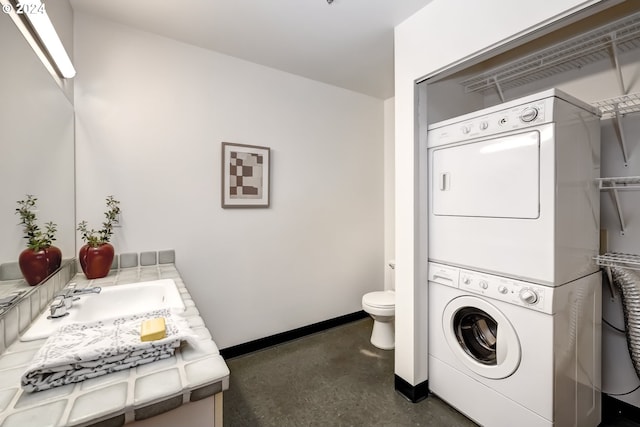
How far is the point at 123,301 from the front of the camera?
57.5 inches

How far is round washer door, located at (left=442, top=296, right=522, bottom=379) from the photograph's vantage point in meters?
1.47

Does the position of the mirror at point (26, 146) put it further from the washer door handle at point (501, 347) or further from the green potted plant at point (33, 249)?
the washer door handle at point (501, 347)

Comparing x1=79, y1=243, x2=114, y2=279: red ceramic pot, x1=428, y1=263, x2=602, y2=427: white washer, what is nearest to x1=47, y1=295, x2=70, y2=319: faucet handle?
x1=79, y1=243, x2=114, y2=279: red ceramic pot

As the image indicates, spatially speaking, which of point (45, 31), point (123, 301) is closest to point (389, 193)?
point (123, 301)

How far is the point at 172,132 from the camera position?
6.93 feet

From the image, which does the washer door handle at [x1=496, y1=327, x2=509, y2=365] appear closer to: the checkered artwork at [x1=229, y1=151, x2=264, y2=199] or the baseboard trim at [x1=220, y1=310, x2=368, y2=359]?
the baseboard trim at [x1=220, y1=310, x2=368, y2=359]

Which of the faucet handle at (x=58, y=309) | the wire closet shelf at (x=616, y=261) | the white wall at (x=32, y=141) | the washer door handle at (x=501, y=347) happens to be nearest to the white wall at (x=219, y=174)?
the white wall at (x=32, y=141)

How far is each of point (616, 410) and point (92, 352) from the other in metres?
2.81

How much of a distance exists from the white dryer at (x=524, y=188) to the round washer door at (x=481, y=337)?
24 centimetres

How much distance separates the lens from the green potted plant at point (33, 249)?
1.14 metres

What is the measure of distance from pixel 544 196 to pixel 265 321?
7.37ft

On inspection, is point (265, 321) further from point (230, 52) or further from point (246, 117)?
point (230, 52)

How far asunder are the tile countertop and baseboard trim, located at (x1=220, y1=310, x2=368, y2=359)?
1.67 metres

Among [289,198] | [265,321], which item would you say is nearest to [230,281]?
[265,321]
